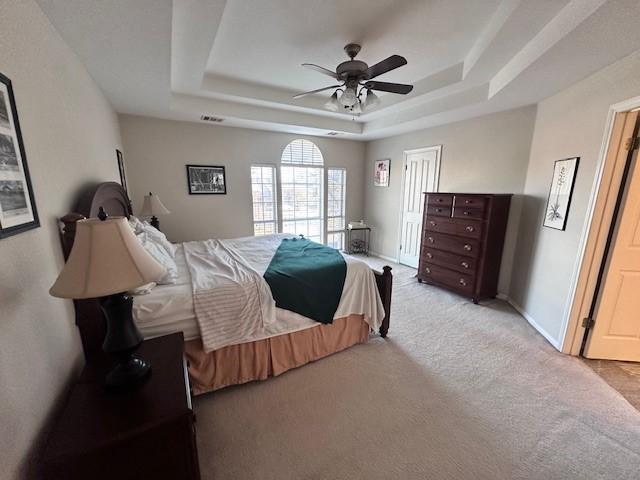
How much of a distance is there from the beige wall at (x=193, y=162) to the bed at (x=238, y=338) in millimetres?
1336

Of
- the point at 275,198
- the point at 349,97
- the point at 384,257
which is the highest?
the point at 349,97

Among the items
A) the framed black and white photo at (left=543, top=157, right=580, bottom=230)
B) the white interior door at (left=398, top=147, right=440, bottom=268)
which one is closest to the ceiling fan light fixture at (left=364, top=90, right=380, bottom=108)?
the framed black and white photo at (left=543, top=157, right=580, bottom=230)

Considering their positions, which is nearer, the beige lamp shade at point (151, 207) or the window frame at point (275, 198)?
the beige lamp shade at point (151, 207)

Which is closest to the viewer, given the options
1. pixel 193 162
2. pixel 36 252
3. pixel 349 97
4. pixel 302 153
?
pixel 36 252

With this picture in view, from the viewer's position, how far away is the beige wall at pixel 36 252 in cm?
85

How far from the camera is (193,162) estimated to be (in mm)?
4035

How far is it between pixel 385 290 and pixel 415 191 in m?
2.65

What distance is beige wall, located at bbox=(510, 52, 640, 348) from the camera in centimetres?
209

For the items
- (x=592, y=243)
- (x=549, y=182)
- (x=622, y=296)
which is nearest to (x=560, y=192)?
(x=549, y=182)

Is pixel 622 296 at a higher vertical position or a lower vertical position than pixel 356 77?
lower

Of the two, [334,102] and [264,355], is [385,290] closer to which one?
[264,355]

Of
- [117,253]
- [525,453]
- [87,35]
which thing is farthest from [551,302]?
[87,35]

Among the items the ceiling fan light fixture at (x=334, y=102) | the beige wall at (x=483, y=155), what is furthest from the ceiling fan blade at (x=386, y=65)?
the beige wall at (x=483, y=155)

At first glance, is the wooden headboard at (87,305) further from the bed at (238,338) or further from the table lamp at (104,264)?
the table lamp at (104,264)
